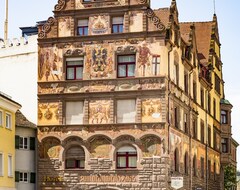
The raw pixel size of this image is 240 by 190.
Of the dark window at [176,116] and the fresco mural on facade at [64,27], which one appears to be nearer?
the fresco mural on facade at [64,27]

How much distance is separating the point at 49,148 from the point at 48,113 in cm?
260

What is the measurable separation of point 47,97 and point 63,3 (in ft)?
23.6

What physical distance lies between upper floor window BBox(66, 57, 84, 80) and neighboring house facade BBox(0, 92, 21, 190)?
4997 mm

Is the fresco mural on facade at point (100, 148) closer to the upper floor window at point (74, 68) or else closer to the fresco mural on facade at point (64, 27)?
the upper floor window at point (74, 68)

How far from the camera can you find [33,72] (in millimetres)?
58875

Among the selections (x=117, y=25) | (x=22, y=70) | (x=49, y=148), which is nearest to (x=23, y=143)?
(x=49, y=148)

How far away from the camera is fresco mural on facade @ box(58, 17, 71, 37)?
58188 millimetres

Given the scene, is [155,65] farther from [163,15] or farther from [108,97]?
[163,15]

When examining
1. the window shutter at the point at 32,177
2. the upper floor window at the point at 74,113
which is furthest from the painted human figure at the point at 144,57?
the window shutter at the point at 32,177

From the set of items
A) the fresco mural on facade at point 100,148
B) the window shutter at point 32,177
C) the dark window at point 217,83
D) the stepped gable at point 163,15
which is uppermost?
the stepped gable at point 163,15

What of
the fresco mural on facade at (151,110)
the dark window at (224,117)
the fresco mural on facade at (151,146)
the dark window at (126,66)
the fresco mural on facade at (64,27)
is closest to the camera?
the fresco mural on facade at (151,146)

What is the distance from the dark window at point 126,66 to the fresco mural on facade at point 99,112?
235 centimetres

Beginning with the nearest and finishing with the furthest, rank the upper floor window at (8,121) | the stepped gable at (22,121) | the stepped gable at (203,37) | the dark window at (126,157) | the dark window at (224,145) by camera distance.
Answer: the upper floor window at (8,121)
the dark window at (126,157)
the stepped gable at (22,121)
the stepped gable at (203,37)
the dark window at (224,145)

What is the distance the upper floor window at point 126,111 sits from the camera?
56.0 metres
